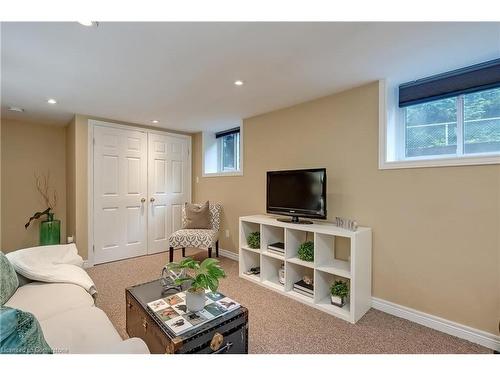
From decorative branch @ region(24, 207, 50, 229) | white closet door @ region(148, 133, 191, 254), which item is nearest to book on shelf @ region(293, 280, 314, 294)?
white closet door @ region(148, 133, 191, 254)

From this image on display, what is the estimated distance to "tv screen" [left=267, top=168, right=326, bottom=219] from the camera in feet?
7.97

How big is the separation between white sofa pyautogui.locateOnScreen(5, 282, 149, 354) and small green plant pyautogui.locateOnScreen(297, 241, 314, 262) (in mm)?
1712

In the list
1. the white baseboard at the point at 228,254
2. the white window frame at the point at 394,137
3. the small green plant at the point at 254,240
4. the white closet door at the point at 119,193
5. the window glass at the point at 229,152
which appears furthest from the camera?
the window glass at the point at 229,152

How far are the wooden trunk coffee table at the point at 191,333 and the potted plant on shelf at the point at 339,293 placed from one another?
1.11 m

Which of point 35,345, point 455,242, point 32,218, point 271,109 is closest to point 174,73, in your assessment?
point 271,109

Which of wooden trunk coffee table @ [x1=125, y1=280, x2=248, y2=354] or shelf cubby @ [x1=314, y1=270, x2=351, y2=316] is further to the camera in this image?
shelf cubby @ [x1=314, y1=270, x2=351, y2=316]

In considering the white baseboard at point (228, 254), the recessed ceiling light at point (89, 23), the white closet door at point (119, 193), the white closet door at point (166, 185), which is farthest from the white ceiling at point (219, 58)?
the white baseboard at point (228, 254)

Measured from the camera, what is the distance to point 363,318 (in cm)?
211

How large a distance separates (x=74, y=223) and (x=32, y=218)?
0.90m

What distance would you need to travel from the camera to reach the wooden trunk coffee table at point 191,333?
1183 mm

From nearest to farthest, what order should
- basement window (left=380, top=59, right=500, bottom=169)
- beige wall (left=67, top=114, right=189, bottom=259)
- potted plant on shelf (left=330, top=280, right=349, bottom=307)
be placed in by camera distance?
basement window (left=380, top=59, right=500, bottom=169)
potted plant on shelf (left=330, top=280, right=349, bottom=307)
beige wall (left=67, top=114, right=189, bottom=259)

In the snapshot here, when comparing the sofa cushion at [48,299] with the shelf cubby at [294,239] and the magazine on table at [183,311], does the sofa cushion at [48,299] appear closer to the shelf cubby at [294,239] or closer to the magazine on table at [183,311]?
the magazine on table at [183,311]

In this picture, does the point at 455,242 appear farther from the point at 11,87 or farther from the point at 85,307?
the point at 11,87

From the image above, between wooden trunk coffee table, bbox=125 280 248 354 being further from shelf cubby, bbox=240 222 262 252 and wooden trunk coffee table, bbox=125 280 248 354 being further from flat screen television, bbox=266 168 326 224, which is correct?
shelf cubby, bbox=240 222 262 252
